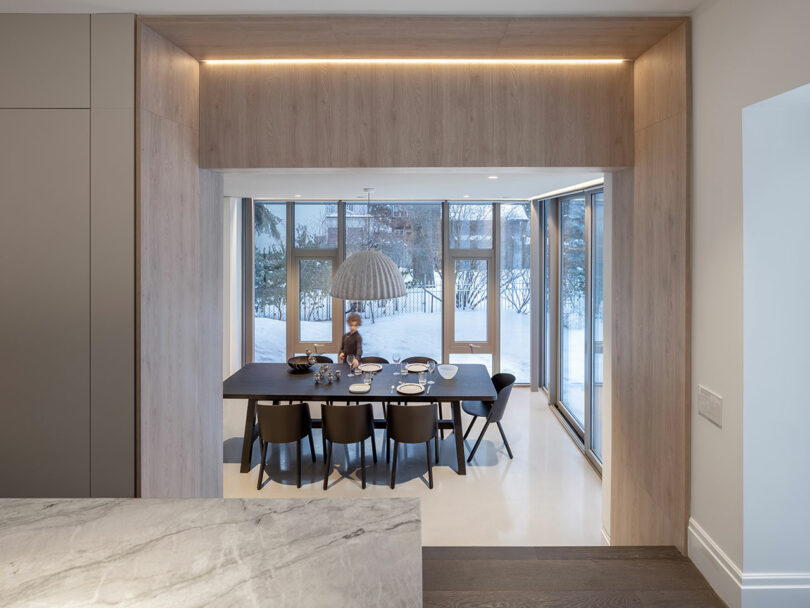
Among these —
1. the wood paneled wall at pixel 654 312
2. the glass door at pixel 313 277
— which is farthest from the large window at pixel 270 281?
the wood paneled wall at pixel 654 312

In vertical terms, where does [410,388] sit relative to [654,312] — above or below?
below

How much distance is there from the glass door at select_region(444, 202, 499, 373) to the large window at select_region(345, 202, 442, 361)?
0.18m

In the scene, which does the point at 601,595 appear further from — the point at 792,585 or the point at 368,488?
the point at 368,488

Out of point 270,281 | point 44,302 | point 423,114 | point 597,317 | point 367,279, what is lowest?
point 597,317

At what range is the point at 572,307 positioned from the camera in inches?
238

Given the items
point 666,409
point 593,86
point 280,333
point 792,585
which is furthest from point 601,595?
point 280,333

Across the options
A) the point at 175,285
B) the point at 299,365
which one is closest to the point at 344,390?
the point at 299,365

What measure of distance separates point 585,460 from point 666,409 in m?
Answer: 2.83

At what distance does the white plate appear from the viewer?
4.64 metres

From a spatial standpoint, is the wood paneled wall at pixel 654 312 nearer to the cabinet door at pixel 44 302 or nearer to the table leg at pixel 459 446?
the table leg at pixel 459 446

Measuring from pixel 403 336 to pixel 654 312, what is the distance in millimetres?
5734

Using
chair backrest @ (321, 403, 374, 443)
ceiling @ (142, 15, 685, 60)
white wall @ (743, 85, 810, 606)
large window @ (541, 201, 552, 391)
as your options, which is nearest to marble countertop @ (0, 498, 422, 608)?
white wall @ (743, 85, 810, 606)

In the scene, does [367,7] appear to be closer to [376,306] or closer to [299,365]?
[299,365]

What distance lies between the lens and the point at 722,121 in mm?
2197
